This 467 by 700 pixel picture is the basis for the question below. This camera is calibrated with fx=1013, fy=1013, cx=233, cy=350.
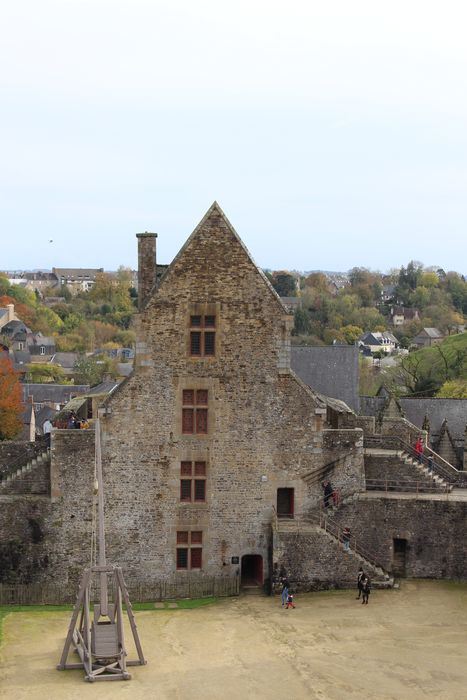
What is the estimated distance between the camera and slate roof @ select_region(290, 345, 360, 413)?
180 feet

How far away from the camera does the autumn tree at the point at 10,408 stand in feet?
271

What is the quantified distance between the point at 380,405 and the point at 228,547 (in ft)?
99.2

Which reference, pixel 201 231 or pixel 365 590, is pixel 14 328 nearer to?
pixel 201 231

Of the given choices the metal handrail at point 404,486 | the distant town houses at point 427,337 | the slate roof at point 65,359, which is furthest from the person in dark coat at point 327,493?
the distant town houses at point 427,337

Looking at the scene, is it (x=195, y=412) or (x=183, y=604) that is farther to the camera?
(x=195, y=412)

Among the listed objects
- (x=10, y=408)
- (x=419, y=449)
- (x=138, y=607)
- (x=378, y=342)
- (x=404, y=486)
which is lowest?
(x=138, y=607)

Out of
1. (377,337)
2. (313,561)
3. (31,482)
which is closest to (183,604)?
(313,561)

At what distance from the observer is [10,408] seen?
3329 inches

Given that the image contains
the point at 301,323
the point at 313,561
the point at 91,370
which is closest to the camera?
the point at 313,561

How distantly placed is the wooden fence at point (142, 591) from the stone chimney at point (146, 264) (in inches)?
417

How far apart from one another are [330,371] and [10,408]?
125 feet

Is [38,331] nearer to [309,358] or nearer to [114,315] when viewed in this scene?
[114,315]

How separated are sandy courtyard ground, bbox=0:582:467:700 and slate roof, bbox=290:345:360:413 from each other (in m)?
18.2

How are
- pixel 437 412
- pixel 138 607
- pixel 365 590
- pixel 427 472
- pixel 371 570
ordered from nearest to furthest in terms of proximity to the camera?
pixel 365 590 → pixel 138 607 → pixel 371 570 → pixel 427 472 → pixel 437 412
